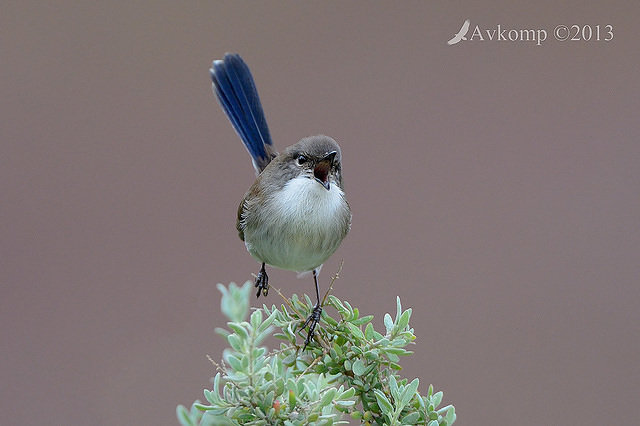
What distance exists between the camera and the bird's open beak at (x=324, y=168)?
1.53 meters

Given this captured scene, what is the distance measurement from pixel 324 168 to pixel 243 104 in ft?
1.70

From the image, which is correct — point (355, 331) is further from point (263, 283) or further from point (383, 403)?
point (263, 283)

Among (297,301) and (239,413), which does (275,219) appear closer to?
(297,301)

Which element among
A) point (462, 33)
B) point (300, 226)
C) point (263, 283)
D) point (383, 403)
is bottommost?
point (383, 403)

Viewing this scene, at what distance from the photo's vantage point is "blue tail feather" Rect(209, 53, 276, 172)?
6.30ft

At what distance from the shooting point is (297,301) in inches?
43.3

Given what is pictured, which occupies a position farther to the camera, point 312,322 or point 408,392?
point 312,322

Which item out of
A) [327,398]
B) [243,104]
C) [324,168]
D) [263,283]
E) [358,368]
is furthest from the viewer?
[243,104]

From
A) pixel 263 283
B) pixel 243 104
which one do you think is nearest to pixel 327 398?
pixel 263 283

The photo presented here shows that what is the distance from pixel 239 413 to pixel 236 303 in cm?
15

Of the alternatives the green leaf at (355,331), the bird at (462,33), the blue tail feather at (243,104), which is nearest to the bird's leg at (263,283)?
the blue tail feather at (243,104)

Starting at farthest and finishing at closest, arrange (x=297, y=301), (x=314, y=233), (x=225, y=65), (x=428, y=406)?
(x=225, y=65) → (x=314, y=233) → (x=297, y=301) → (x=428, y=406)

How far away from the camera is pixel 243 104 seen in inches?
77.3

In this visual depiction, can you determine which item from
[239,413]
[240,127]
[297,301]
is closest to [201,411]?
[239,413]
